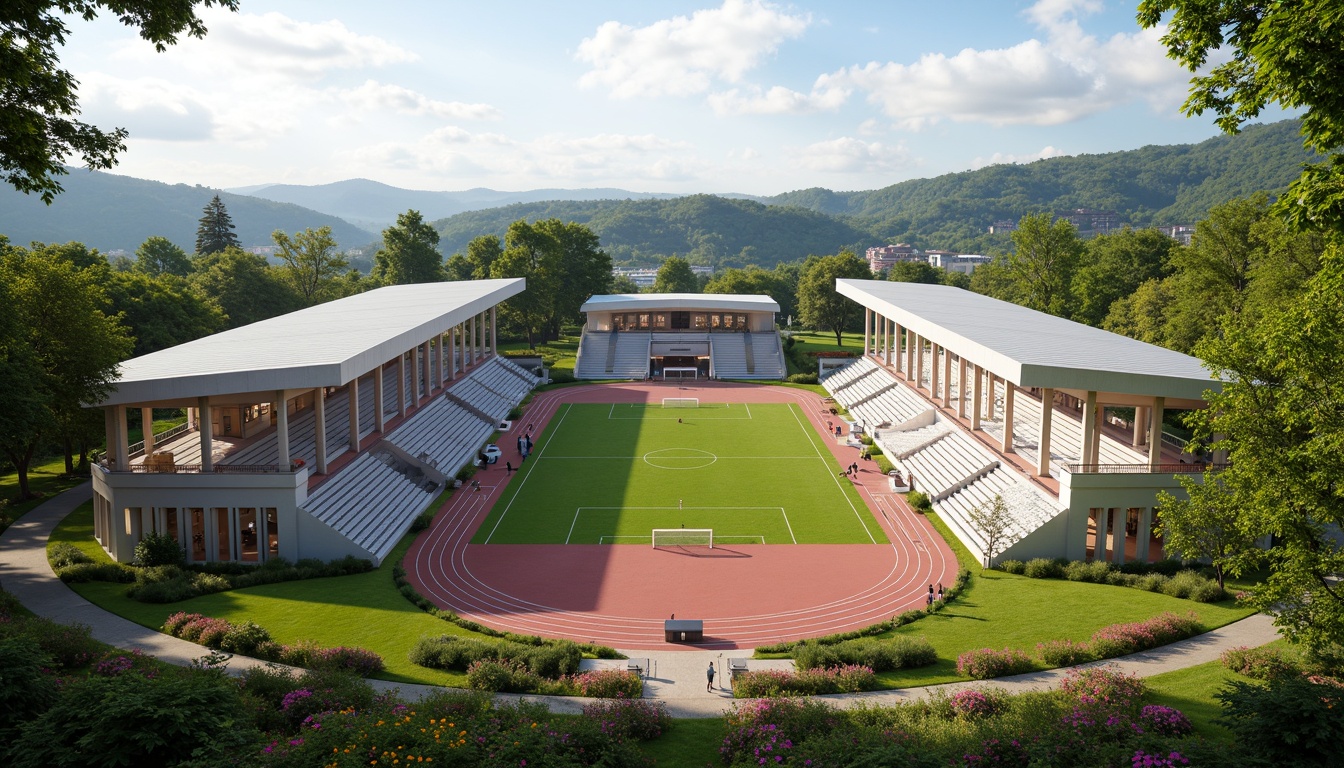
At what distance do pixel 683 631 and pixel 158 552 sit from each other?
17.3 metres

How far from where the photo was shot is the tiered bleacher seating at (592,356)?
2837 inches

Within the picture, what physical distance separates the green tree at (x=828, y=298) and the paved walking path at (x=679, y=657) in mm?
65973

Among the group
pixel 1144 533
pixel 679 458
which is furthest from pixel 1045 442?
pixel 679 458

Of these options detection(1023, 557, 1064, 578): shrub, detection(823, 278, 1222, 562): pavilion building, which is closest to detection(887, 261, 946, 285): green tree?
detection(823, 278, 1222, 562): pavilion building

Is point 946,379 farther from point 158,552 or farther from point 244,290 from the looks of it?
point 244,290

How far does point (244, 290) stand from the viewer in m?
74.5

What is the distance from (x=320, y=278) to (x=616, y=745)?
8322 cm

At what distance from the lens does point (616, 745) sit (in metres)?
15.0

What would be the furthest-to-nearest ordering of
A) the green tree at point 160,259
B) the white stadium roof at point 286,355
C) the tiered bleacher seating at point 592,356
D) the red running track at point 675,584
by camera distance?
the green tree at point 160,259 → the tiered bleacher seating at point 592,356 → the white stadium roof at point 286,355 → the red running track at point 675,584

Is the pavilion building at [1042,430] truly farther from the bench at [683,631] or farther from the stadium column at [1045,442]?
the bench at [683,631]

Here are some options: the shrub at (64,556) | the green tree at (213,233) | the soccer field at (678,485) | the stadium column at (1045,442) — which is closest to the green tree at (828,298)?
the soccer field at (678,485)

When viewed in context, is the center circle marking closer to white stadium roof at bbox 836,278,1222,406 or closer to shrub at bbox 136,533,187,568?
white stadium roof at bbox 836,278,1222,406

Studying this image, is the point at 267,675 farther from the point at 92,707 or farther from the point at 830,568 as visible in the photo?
the point at 830,568

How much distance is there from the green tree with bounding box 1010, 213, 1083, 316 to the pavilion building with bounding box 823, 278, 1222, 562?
19838mm
